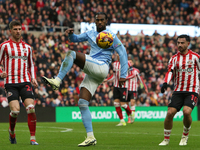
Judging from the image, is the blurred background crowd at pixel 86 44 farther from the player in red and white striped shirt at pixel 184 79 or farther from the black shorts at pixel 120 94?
the player in red and white striped shirt at pixel 184 79

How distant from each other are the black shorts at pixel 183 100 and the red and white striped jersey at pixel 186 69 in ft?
0.33

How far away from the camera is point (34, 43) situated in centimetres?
2041

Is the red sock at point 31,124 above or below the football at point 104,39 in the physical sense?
below

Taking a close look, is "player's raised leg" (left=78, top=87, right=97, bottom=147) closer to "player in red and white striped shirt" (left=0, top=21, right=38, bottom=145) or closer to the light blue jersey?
the light blue jersey

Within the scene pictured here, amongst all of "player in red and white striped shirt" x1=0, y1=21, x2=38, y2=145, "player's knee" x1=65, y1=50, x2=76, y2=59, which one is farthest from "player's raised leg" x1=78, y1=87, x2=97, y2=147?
"player in red and white striped shirt" x1=0, y1=21, x2=38, y2=145

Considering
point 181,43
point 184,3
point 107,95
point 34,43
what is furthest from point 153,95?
point 181,43

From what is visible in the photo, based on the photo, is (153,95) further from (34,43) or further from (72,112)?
(34,43)

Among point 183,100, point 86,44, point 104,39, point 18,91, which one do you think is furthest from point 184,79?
point 86,44

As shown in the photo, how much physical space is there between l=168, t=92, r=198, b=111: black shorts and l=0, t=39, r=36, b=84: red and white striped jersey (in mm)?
2909

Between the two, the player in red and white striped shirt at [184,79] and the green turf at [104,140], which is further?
the player in red and white striped shirt at [184,79]

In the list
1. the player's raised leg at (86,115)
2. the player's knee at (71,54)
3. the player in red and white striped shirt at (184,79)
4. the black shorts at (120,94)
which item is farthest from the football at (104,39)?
the black shorts at (120,94)

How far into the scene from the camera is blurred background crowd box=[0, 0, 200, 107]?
19312mm

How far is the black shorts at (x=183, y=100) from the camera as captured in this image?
770 centimetres

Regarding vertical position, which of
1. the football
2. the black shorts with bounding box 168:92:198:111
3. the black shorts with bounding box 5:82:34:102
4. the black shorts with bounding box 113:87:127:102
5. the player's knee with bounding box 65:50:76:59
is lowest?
the black shorts with bounding box 113:87:127:102
